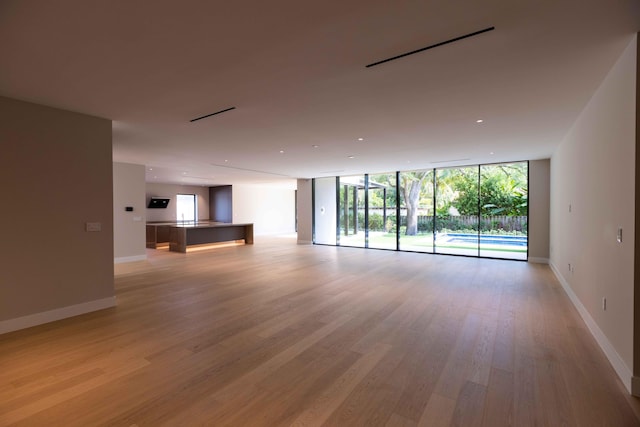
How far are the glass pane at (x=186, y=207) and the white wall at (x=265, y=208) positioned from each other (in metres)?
2.44

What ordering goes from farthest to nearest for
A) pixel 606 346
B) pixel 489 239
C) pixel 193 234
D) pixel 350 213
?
pixel 350 213, pixel 193 234, pixel 489 239, pixel 606 346

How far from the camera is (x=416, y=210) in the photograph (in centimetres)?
999

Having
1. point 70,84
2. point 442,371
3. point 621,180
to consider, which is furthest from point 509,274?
point 70,84

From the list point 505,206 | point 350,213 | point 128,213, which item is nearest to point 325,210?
point 350,213

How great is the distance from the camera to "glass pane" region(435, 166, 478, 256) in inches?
345

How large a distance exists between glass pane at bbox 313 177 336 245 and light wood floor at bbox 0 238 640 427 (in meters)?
6.94

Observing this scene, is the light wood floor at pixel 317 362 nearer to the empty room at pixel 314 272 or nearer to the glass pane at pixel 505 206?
the empty room at pixel 314 272

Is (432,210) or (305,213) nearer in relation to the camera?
(432,210)

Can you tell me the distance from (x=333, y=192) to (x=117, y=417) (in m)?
10.4

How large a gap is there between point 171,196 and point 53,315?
447 inches

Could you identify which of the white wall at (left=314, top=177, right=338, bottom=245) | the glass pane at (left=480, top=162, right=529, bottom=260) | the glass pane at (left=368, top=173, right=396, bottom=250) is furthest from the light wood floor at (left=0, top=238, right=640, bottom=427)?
the white wall at (left=314, top=177, right=338, bottom=245)

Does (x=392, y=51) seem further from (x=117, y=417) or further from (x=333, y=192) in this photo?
(x=333, y=192)

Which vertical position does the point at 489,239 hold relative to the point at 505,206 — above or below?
below

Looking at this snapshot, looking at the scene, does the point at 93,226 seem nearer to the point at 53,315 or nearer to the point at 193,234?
the point at 53,315
